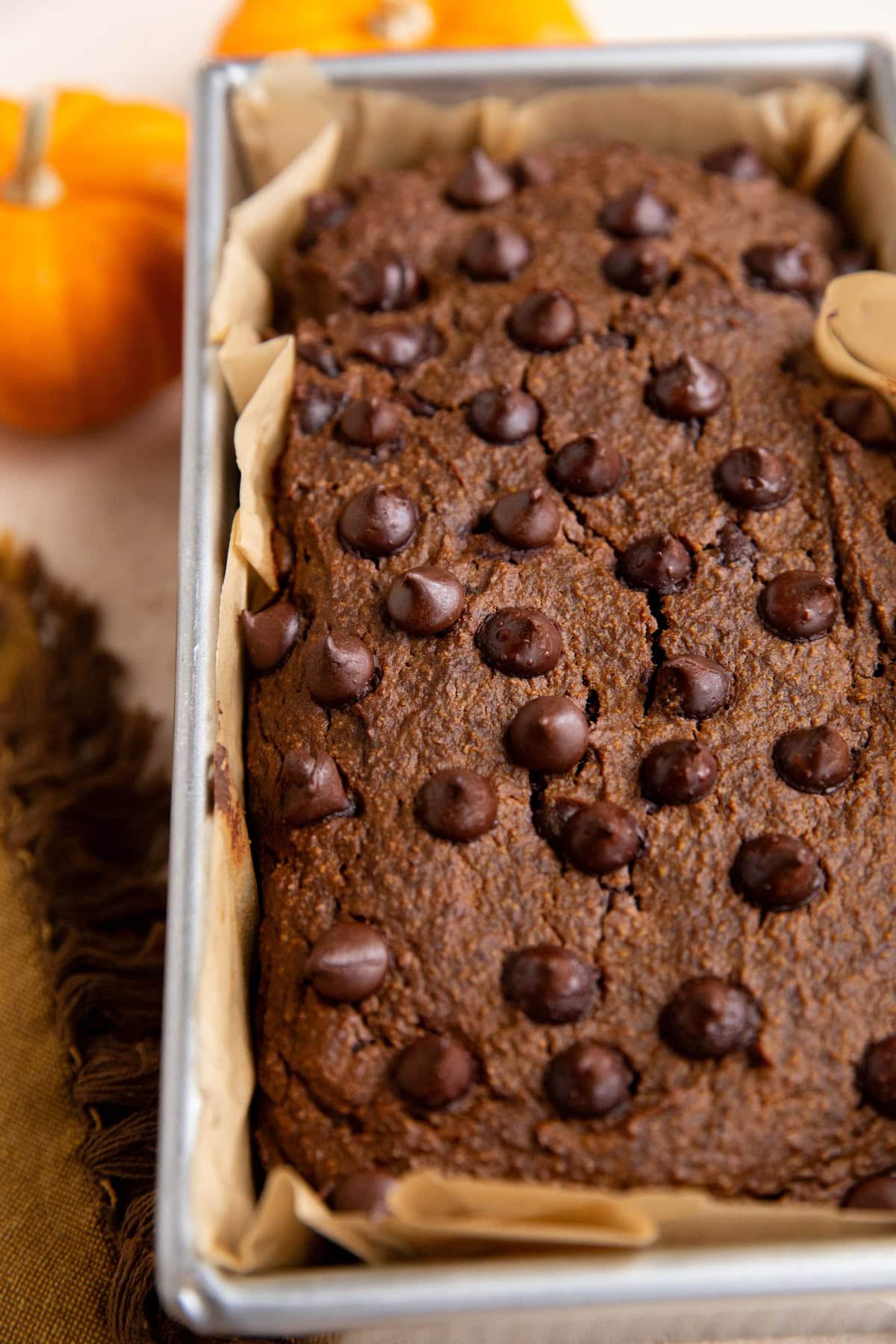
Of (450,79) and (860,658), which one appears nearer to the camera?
(860,658)

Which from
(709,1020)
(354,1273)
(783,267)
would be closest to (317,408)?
(783,267)

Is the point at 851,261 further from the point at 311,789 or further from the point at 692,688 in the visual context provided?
the point at 311,789

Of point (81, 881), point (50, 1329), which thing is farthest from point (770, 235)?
point (50, 1329)

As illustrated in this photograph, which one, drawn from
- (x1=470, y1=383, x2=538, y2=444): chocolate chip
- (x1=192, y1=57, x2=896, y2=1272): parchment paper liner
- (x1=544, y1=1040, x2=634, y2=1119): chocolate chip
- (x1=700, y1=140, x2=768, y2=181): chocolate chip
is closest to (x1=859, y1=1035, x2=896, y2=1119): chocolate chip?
(x1=192, y1=57, x2=896, y2=1272): parchment paper liner

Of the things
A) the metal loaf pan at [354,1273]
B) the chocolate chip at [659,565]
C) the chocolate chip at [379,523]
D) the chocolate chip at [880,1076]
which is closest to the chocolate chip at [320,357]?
the metal loaf pan at [354,1273]

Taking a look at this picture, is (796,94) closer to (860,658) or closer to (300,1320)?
(860,658)

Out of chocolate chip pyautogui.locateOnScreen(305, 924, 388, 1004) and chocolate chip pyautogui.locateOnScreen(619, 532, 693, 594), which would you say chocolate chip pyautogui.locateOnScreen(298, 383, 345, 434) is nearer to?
chocolate chip pyautogui.locateOnScreen(619, 532, 693, 594)

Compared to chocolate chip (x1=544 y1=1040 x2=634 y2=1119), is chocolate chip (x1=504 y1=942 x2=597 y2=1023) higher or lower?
chocolate chip (x1=504 y1=942 x2=597 y2=1023)
